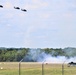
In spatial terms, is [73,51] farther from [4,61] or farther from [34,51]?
[4,61]

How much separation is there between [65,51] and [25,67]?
1329 cm

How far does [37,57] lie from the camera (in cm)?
7512

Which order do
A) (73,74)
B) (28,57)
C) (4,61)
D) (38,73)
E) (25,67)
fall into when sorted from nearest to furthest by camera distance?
(73,74) → (38,73) → (25,67) → (28,57) → (4,61)

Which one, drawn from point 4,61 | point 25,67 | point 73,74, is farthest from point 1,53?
point 73,74

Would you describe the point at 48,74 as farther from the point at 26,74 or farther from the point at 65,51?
the point at 65,51

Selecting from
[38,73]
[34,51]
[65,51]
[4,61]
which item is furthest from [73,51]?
[38,73]

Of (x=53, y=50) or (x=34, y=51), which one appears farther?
(x=34, y=51)

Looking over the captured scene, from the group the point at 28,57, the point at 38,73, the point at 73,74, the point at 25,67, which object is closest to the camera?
the point at 73,74

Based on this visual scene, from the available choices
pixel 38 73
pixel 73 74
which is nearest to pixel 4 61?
pixel 38 73

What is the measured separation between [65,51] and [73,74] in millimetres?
25745

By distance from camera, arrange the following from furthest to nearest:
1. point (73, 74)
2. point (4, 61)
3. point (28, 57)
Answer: point (4, 61) < point (28, 57) < point (73, 74)

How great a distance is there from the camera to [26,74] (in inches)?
2202

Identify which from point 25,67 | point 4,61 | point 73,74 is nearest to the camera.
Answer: point 73,74

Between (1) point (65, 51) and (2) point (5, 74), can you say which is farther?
(1) point (65, 51)
